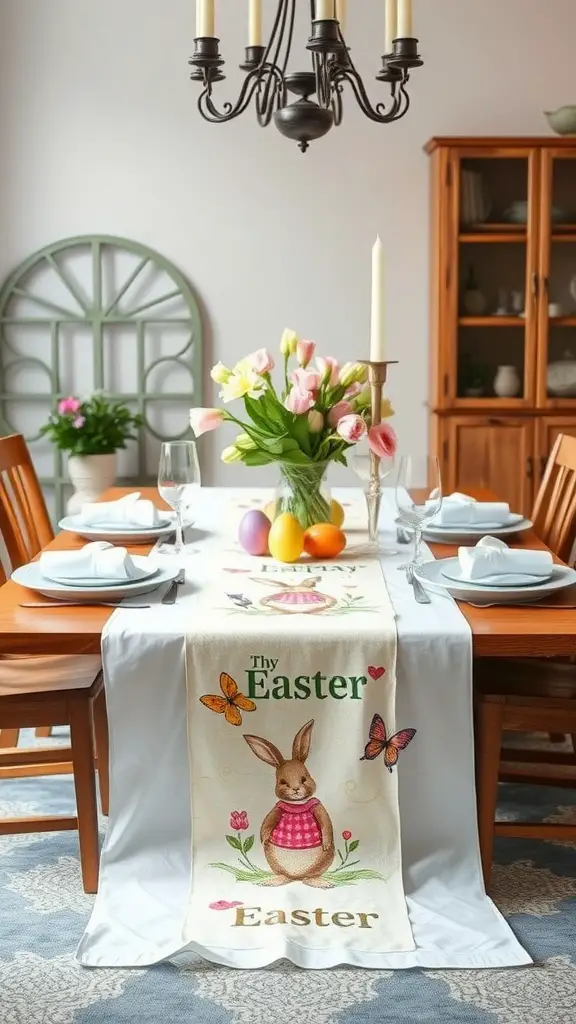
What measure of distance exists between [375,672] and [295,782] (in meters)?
0.24

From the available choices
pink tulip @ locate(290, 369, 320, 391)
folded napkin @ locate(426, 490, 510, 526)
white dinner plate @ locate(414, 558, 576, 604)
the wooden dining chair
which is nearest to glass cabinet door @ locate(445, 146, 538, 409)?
the wooden dining chair

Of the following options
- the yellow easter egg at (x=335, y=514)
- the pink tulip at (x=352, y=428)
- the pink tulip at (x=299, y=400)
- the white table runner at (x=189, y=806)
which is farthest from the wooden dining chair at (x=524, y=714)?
the pink tulip at (x=299, y=400)

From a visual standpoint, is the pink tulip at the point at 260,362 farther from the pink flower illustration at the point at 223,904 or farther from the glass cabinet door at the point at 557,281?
the glass cabinet door at the point at 557,281

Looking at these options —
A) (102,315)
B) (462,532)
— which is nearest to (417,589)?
(462,532)

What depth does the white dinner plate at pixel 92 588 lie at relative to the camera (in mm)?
2096

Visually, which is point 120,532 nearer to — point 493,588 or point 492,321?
point 493,588

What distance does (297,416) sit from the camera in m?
2.39

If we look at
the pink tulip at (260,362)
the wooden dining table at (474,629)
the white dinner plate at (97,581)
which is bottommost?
the wooden dining table at (474,629)

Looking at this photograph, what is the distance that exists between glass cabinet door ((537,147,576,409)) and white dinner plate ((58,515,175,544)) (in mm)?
2134

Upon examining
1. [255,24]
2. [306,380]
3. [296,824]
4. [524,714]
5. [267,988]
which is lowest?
[267,988]

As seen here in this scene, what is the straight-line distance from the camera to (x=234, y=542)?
2.62m

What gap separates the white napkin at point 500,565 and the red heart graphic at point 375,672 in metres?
0.30

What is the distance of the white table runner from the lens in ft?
6.36

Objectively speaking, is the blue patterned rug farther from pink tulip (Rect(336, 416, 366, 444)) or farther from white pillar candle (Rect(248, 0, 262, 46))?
white pillar candle (Rect(248, 0, 262, 46))
